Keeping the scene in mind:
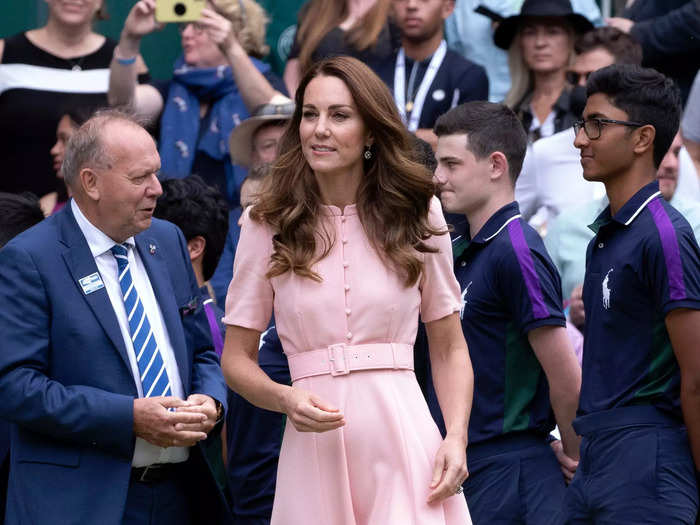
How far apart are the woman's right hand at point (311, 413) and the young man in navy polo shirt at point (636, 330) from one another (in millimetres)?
1382

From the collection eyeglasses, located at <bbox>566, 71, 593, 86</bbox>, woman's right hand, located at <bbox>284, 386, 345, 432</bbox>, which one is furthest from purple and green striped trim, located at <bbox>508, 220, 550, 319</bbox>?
eyeglasses, located at <bbox>566, 71, 593, 86</bbox>

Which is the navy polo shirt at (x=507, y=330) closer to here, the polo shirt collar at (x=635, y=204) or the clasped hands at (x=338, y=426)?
the polo shirt collar at (x=635, y=204)

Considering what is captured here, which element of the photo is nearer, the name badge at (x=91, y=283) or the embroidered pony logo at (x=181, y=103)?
the name badge at (x=91, y=283)

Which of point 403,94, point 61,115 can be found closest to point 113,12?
point 61,115

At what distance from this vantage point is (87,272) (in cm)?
497

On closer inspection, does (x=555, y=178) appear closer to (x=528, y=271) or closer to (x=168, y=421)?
(x=528, y=271)

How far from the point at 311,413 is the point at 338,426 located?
0.10 metres

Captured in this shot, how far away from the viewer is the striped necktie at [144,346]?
4.99 meters

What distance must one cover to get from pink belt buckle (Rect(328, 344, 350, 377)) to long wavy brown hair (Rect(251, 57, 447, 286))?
23 centimetres

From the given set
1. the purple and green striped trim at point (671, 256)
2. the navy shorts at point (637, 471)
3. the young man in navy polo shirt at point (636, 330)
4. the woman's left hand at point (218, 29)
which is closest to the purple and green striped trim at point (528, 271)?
the young man in navy polo shirt at point (636, 330)

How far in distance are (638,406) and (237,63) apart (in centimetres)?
411

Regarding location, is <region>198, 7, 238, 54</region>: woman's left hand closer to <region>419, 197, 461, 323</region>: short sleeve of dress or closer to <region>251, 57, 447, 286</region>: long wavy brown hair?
<region>251, 57, 447, 286</region>: long wavy brown hair

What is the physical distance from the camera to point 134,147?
16.9 feet

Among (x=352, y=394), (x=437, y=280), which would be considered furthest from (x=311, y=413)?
(x=437, y=280)
